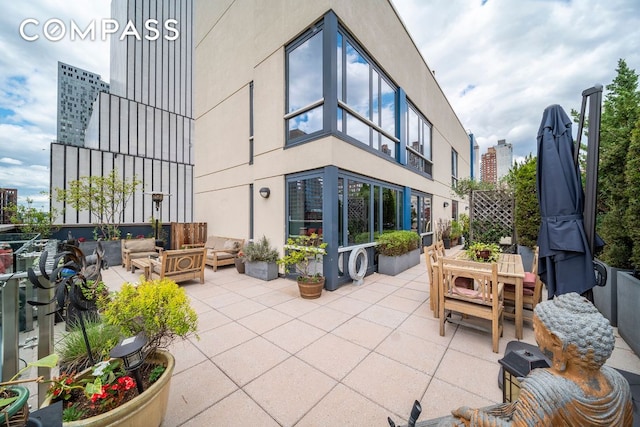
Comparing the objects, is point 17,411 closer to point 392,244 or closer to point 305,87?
point 305,87

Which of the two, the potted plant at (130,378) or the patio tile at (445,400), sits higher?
the potted plant at (130,378)

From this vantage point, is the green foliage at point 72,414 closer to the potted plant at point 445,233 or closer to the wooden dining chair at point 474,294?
the wooden dining chair at point 474,294

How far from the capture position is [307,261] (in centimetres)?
504

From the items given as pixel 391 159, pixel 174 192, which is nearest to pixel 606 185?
pixel 391 159

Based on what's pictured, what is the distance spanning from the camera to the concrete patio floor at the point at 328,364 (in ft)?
6.42

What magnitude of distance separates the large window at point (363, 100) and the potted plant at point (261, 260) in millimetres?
3545

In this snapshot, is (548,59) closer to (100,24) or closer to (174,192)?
(100,24)

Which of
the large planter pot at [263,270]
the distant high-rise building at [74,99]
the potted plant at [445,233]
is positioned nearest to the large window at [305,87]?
the large planter pot at [263,270]

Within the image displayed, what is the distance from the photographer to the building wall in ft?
19.0

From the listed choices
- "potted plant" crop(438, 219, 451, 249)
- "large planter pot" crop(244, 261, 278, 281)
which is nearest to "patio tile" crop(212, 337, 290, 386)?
"large planter pot" crop(244, 261, 278, 281)

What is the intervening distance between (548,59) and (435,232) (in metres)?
6.69

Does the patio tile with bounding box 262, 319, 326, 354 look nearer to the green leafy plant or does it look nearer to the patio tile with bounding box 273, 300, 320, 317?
the patio tile with bounding box 273, 300, 320, 317

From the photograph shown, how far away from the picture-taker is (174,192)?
60.5 ft

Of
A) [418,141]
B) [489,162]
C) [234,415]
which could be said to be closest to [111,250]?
[234,415]
